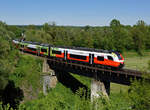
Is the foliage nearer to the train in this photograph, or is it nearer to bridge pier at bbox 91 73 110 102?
the train

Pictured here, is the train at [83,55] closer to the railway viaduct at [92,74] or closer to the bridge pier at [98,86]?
the railway viaduct at [92,74]

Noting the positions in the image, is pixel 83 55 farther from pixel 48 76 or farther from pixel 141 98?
pixel 141 98

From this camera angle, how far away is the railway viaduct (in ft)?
102

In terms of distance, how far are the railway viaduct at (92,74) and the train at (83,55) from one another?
1.11 metres

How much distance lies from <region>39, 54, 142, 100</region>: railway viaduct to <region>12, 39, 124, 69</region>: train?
1114 mm

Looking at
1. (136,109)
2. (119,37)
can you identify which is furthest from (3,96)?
(119,37)

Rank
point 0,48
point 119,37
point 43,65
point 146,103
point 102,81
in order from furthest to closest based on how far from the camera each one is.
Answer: point 119,37 → point 43,65 → point 102,81 → point 0,48 → point 146,103

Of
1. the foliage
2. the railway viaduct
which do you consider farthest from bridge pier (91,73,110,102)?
the foliage

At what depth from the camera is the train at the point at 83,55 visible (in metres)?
32.5

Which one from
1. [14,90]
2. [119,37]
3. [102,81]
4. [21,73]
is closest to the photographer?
[102,81]

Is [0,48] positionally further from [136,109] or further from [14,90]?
[136,109]

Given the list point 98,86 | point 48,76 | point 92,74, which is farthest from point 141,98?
point 48,76

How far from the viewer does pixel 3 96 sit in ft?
118

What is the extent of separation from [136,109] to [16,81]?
1164 inches
